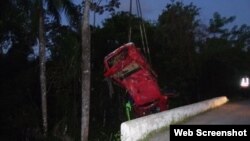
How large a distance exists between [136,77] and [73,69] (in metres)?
3.25

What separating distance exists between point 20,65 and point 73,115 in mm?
6699

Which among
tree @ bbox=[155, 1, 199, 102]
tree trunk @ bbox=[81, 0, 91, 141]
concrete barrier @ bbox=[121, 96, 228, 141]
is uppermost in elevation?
tree @ bbox=[155, 1, 199, 102]

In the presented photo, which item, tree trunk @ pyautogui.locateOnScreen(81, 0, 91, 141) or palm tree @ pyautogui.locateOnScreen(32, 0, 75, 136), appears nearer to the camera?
tree trunk @ pyautogui.locateOnScreen(81, 0, 91, 141)

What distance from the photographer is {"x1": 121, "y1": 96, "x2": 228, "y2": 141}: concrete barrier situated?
509 inches

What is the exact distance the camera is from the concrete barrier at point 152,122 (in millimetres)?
12928

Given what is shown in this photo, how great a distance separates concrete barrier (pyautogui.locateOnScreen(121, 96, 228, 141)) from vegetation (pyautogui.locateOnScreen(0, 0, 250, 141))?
156 centimetres

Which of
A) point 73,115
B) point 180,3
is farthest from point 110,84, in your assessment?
point 180,3

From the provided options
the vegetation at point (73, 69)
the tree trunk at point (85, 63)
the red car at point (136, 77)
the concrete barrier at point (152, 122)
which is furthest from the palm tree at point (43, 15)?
the concrete barrier at point (152, 122)

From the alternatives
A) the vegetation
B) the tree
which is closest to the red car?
the vegetation

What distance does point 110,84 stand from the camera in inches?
928

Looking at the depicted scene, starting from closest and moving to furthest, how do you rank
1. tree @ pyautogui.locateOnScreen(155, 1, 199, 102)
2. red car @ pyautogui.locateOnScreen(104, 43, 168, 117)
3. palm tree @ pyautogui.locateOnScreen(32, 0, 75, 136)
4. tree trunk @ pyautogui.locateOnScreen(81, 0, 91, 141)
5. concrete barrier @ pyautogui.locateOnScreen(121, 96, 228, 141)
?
concrete barrier @ pyautogui.locateOnScreen(121, 96, 228, 141) < tree trunk @ pyautogui.locateOnScreen(81, 0, 91, 141) < red car @ pyautogui.locateOnScreen(104, 43, 168, 117) < palm tree @ pyautogui.locateOnScreen(32, 0, 75, 136) < tree @ pyautogui.locateOnScreen(155, 1, 199, 102)

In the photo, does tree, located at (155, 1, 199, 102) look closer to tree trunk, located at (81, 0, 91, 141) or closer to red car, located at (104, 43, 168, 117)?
red car, located at (104, 43, 168, 117)

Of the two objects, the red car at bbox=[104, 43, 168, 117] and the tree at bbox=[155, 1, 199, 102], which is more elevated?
the tree at bbox=[155, 1, 199, 102]

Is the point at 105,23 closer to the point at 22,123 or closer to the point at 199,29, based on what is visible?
the point at 22,123
